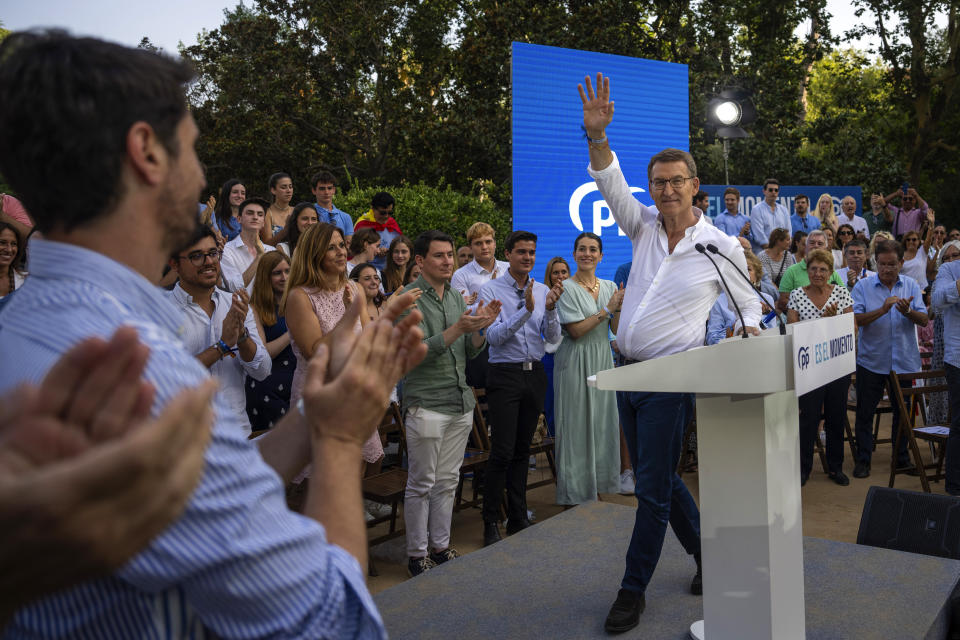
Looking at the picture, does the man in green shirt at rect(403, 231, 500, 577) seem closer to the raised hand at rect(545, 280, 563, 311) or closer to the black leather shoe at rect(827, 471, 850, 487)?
the raised hand at rect(545, 280, 563, 311)

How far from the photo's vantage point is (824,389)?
615 centimetres

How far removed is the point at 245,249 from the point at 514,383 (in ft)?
8.58

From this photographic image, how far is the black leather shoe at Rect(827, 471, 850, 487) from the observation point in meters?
6.22

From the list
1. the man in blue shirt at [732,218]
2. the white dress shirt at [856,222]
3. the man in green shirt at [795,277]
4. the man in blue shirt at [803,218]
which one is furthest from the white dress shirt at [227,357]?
the white dress shirt at [856,222]

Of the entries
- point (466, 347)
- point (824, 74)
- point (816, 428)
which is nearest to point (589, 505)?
point (466, 347)

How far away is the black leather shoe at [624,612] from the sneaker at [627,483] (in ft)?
9.21

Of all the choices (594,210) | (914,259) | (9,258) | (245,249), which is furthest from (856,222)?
(9,258)

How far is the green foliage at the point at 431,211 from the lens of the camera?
10.8 meters

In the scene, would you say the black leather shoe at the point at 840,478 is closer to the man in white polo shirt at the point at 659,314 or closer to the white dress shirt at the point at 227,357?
the man in white polo shirt at the point at 659,314

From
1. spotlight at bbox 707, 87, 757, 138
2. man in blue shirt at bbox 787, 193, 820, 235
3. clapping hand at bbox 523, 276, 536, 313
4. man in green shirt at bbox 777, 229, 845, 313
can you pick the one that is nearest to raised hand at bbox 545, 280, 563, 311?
clapping hand at bbox 523, 276, 536, 313

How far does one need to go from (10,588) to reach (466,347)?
4.11m

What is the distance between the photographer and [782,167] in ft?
55.6

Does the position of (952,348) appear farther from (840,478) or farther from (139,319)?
(139,319)

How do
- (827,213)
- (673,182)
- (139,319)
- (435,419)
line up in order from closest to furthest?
1. (139,319)
2. (673,182)
3. (435,419)
4. (827,213)
